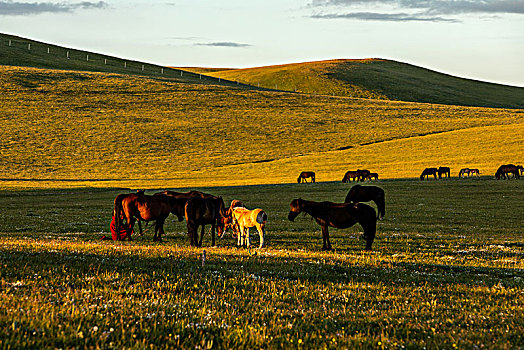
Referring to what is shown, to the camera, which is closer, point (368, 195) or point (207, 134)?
point (368, 195)

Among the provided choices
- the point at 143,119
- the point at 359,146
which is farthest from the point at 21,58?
the point at 359,146

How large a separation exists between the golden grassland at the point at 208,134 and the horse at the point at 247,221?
4175 cm

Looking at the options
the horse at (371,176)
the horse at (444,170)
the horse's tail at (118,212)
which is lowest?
the horse's tail at (118,212)

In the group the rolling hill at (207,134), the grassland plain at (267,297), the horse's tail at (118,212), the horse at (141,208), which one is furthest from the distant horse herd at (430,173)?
the horse's tail at (118,212)

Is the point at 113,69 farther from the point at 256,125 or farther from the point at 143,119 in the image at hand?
the point at 256,125

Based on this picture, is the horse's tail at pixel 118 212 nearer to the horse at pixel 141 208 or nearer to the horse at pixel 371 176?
the horse at pixel 141 208

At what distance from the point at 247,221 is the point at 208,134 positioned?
78182 millimetres

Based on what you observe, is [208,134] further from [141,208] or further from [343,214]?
[343,214]

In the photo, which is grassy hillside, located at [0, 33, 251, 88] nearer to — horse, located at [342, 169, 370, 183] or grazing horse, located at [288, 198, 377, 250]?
horse, located at [342, 169, 370, 183]

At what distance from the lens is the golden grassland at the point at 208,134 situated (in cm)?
7381

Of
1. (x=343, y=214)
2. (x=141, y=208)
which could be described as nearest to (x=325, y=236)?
(x=343, y=214)

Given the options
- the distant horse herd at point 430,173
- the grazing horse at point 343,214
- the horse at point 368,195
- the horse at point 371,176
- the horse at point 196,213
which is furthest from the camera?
the horse at point 371,176

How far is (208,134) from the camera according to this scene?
97.0 m

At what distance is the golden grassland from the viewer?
73812 mm
